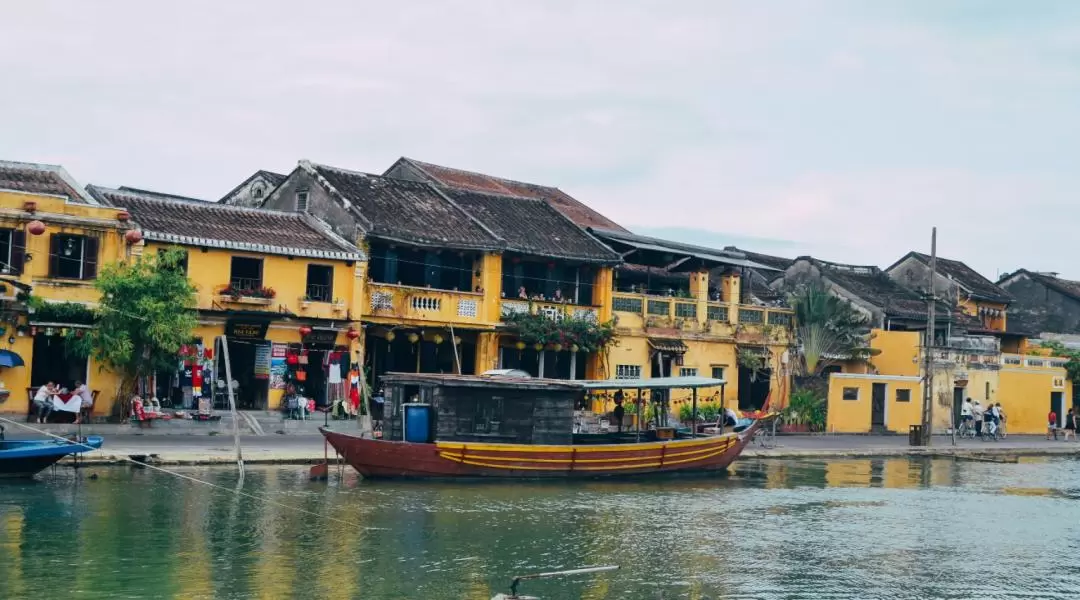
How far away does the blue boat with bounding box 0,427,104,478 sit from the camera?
25.2 m

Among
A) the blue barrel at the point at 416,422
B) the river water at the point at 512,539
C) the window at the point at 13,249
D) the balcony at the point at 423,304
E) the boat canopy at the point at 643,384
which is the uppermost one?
the window at the point at 13,249

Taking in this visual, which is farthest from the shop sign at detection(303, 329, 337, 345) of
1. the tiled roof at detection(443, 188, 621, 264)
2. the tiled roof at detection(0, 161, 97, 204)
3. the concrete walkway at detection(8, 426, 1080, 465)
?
the tiled roof at detection(0, 161, 97, 204)

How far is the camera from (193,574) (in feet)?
60.6

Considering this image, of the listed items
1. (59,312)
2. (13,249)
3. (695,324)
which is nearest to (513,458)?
(59,312)

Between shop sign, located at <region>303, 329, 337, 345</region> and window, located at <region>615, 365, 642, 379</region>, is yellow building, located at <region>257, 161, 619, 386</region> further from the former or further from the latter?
shop sign, located at <region>303, 329, 337, 345</region>

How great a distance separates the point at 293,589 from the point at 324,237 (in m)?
20.5

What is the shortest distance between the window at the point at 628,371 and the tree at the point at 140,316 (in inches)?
608

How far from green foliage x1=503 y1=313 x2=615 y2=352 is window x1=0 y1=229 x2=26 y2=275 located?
14376 mm

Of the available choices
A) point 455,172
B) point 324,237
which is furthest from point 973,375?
point 324,237

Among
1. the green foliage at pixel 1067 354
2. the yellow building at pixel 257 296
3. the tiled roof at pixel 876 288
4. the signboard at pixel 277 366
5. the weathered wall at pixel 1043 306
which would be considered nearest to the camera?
the yellow building at pixel 257 296

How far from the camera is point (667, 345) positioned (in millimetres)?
43688

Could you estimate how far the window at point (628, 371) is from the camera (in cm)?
4303

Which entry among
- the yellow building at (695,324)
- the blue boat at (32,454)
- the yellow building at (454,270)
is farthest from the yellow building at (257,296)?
the yellow building at (695,324)

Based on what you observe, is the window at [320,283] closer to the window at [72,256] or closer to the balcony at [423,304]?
the balcony at [423,304]
